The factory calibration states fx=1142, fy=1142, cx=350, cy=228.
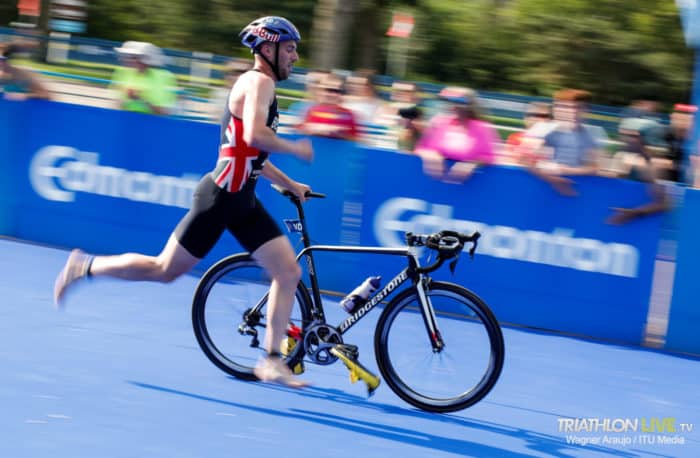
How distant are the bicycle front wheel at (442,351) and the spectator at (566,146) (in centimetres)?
285

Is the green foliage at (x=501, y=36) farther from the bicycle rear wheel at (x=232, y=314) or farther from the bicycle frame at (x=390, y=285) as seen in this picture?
the bicycle frame at (x=390, y=285)

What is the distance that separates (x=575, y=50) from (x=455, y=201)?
31.1 metres

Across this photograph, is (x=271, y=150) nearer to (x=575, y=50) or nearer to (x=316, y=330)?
(x=316, y=330)

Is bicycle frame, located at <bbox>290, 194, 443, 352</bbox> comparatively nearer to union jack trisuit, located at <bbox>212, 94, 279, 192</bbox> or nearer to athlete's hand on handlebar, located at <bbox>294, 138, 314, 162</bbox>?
union jack trisuit, located at <bbox>212, 94, 279, 192</bbox>

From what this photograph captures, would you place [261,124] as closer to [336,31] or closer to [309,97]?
[309,97]

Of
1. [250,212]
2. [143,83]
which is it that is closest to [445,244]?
[250,212]

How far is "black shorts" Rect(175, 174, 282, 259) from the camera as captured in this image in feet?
19.6

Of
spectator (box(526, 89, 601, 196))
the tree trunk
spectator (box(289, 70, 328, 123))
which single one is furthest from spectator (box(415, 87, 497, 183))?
the tree trunk

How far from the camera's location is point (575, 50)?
38.6 metres

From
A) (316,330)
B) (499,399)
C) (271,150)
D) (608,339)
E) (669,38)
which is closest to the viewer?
(271,150)

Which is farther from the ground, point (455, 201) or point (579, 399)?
point (455, 201)

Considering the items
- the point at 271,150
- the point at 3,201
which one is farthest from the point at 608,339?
the point at 3,201

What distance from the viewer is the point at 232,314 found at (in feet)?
21.5

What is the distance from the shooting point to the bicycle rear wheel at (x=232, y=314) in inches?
254
